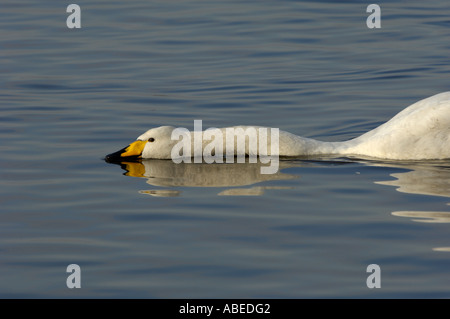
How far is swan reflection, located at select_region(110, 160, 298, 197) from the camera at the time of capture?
963 centimetres

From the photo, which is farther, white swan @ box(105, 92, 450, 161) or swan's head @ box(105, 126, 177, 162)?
swan's head @ box(105, 126, 177, 162)

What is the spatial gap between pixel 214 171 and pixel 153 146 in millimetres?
1005

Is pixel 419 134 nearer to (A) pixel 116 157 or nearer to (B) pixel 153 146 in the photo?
(B) pixel 153 146

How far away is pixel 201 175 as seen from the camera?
10.3 metres

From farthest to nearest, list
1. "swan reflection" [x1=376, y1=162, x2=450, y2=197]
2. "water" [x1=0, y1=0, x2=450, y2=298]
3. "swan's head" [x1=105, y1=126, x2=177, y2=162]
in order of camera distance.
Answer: "swan's head" [x1=105, y1=126, x2=177, y2=162]
"swan reflection" [x1=376, y1=162, x2=450, y2=197]
"water" [x1=0, y1=0, x2=450, y2=298]

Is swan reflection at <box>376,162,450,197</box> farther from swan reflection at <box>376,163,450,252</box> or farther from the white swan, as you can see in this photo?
the white swan

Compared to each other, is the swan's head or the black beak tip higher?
the swan's head

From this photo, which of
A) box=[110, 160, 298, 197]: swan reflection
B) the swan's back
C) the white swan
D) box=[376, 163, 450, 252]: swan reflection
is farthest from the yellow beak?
box=[376, 163, 450, 252]: swan reflection

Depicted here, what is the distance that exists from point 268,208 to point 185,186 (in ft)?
4.29

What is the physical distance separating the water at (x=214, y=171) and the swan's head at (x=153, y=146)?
0.49 feet

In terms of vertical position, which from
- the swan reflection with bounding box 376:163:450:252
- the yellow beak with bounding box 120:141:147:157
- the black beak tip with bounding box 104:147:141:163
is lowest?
the swan reflection with bounding box 376:163:450:252

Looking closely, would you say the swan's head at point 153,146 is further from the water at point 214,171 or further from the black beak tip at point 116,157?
the water at point 214,171

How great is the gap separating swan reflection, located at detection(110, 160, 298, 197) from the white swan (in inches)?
7.6

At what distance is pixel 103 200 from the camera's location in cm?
924
